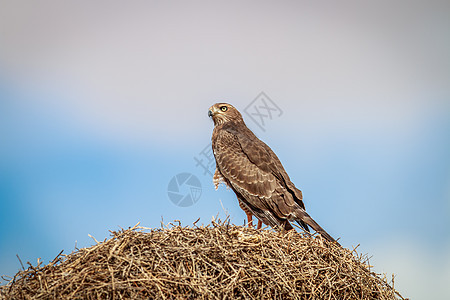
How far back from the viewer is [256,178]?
6961 millimetres

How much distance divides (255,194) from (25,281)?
3.53 metres

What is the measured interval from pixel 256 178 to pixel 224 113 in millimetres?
1681

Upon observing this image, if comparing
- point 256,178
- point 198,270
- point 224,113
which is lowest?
point 198,270

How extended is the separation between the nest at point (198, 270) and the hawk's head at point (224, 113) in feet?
11.1

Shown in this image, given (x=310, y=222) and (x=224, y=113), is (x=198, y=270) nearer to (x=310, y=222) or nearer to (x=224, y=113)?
(x=310, y=222)

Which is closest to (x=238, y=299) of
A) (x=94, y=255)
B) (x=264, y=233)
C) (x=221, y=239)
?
(x=221, y=239)

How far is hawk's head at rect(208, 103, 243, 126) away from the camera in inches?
319

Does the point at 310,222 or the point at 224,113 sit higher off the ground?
the point at 224,113

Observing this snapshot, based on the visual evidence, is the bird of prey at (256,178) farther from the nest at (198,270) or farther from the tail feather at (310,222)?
the nest at (198,270)

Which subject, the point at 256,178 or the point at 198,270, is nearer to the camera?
the point at 198,270

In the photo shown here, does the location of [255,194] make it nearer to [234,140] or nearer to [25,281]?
[234,140]

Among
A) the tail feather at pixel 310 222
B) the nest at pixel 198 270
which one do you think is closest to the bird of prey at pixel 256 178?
the tail feather at pixel 310 222

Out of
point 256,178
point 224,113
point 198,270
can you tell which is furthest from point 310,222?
point 224,113

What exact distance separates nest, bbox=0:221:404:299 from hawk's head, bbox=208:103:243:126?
11.1 ft
